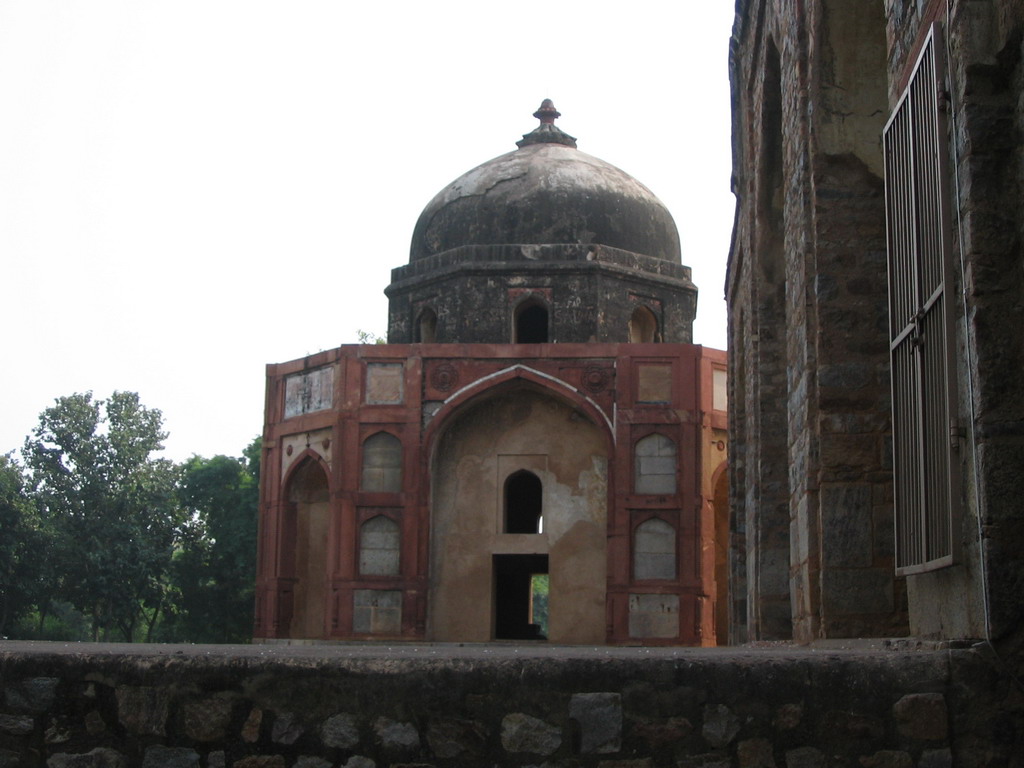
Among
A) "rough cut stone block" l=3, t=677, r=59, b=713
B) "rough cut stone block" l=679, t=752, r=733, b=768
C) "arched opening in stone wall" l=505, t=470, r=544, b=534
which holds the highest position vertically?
"arched opening in stone wall" l=505, t=470, r=544, b=534

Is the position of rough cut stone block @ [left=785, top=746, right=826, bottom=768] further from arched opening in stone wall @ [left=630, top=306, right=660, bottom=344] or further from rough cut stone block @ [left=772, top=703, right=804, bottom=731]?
arched opening in stone wall @ [left=630, top=306, right=660, bottom=344]

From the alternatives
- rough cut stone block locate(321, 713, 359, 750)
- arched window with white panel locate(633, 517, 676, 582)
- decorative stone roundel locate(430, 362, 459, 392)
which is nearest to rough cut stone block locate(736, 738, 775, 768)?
rough cut stone block locate(321, 713, 359, 750)

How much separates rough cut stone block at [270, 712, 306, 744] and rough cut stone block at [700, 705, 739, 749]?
1.00 meters

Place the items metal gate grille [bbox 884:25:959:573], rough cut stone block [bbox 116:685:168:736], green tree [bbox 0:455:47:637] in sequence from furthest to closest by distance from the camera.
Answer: green tree [bbox 0:455:47:637], metal gate grille [bbox 884:25:959:573], rough cut stone block [bbox 116:685:168:736]

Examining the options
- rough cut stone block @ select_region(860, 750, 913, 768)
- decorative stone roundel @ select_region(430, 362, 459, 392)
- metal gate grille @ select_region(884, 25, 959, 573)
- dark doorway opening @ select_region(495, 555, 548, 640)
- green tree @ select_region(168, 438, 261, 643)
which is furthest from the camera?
green tree @ select_region(168, 438, 261, 643)

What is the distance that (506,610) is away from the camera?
2055 centimetres

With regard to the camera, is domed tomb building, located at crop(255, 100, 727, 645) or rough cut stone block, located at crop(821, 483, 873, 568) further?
domed tomb building, located at crop(255, 100, 727, 645)

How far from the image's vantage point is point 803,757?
3.40 metres

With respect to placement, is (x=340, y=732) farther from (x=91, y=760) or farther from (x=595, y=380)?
(x=595, y=380)

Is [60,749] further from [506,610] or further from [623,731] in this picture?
[506,610]

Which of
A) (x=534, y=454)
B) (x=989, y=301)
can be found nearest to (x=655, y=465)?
(x=534, y=454)

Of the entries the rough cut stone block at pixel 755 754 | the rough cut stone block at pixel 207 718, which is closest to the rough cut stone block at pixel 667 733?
the rough cut stone block at pixel 755 754

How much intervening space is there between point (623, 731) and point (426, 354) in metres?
13.8

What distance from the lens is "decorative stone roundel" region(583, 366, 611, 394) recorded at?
55.6 feet
